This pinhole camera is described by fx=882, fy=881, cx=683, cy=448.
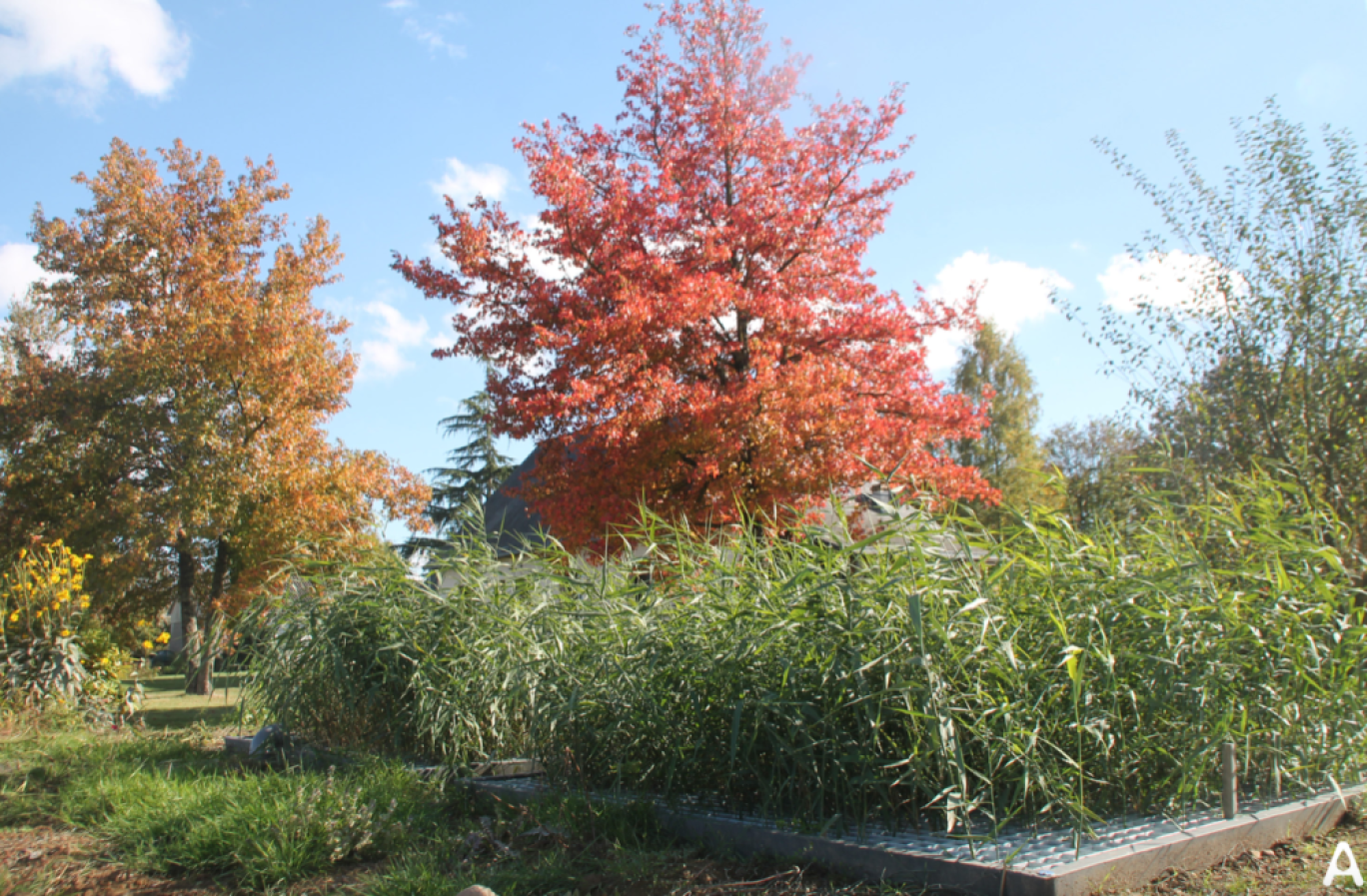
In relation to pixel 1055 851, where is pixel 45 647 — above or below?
above

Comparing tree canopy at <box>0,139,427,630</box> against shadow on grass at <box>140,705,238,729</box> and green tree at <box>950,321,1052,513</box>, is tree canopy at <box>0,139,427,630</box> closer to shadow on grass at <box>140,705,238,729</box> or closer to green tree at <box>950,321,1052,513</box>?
shadow on grass at <box>140,705,238,729</box>

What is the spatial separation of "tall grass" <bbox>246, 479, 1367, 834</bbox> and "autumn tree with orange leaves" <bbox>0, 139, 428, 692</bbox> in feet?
39.2

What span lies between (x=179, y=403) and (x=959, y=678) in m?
15.9

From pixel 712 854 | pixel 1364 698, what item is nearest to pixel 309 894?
pixel 712 854

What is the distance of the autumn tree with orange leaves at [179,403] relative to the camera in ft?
49.5

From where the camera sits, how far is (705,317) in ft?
32.0

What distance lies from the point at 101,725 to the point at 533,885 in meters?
6.45

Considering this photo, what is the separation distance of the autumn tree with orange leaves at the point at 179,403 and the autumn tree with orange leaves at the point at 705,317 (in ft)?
20.7

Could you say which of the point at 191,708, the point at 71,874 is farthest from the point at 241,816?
the point at 191,708

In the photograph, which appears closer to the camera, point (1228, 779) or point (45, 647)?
point (1228, 779)

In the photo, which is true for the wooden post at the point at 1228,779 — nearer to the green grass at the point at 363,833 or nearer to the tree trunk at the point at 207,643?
the green grass at the point at 363,833

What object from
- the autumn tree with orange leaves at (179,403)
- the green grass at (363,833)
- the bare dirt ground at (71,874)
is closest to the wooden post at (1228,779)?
the green grass at (363,833)

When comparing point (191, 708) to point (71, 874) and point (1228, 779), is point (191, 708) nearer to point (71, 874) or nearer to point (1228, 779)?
point (71, 874)

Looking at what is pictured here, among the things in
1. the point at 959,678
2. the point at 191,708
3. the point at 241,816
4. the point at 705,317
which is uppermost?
the point at 705,317
